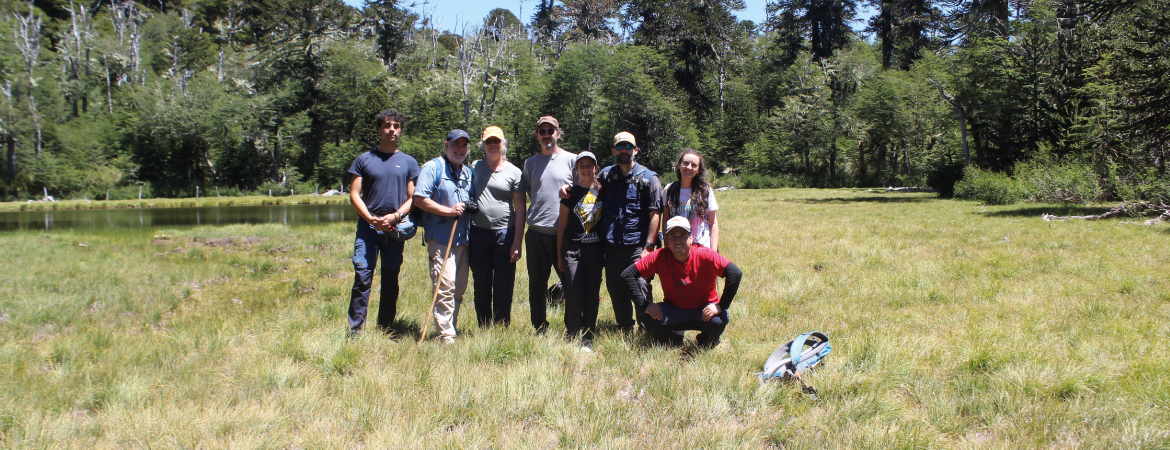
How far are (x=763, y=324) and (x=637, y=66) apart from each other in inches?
1621

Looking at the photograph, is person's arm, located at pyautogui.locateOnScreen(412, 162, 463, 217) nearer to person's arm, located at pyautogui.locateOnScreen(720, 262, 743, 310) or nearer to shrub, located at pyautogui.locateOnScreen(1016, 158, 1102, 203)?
person's arm, located at pyautogui.locateOnScreen(720, 262, 743, 310)

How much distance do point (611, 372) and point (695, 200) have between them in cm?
172

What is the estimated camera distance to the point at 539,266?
18.7 ft

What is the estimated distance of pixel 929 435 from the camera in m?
3.48

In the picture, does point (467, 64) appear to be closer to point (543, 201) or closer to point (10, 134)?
point (10, 134)

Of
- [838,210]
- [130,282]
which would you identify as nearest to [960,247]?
[838,210]

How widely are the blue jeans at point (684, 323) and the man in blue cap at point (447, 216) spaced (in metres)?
1.67

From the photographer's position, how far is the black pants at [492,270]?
219 inches

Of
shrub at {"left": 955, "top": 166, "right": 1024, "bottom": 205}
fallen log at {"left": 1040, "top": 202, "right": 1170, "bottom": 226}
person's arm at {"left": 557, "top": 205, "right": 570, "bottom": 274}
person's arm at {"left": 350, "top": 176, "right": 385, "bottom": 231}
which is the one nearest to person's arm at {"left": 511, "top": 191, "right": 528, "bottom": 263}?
person's arm at {"left": 557, "top": 205, "right": 570, "bottom": 274}

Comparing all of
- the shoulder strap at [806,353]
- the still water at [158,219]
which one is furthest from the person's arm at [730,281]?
the still water at [158,219]

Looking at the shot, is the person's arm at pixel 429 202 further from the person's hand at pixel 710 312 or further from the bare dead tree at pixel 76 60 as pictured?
the bare dead tree at pixel 76 60

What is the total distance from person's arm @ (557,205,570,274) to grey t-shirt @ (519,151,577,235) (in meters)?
0.11

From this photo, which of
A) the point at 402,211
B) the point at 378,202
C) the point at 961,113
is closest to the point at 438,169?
the point at 402,211

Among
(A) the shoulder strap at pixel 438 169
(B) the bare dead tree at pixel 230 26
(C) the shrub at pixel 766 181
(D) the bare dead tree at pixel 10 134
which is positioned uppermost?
(B) the bare dead tree at pixel 230 26
